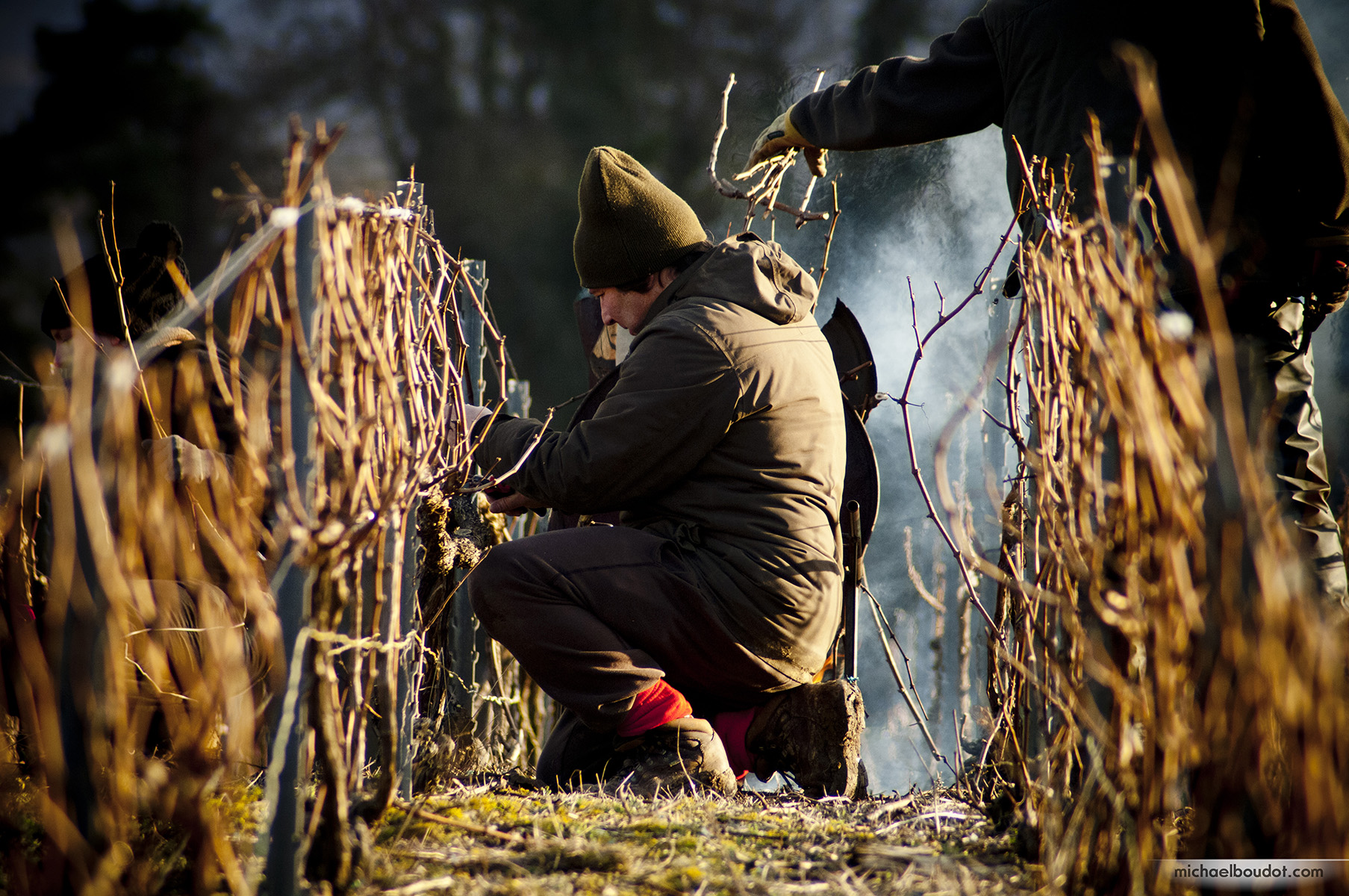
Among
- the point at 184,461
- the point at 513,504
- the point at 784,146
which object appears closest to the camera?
the point at 184,461

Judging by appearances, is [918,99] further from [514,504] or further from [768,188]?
[514,504]

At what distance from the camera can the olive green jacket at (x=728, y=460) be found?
2.11 meters

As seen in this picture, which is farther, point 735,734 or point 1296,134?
point 735,734

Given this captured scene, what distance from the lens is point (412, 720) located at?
5.90ft

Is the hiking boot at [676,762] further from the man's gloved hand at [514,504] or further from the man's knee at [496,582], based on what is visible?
the man's gloved hand at [514,504]

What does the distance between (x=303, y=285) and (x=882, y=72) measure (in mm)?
1664

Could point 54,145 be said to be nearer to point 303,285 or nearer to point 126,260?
point 126,260

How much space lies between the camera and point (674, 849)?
4.77 ft

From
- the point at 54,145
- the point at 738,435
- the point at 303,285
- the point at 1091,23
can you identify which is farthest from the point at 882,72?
the point at 54,145

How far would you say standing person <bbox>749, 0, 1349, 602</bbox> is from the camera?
5.50 ft

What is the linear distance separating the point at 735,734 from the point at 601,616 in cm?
53

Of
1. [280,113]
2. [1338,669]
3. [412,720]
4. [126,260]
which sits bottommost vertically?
[412,720]

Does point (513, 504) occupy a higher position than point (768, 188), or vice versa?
point (768, 188)

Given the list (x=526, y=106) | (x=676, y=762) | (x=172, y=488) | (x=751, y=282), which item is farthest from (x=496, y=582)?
(x=526, y=106)
